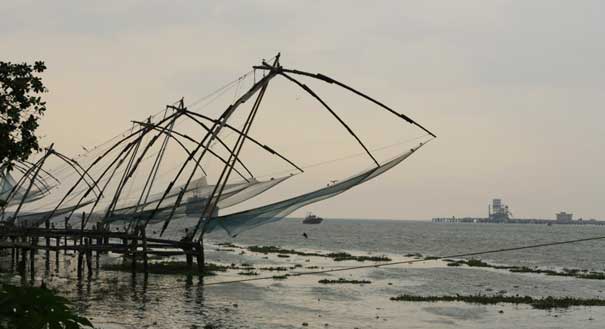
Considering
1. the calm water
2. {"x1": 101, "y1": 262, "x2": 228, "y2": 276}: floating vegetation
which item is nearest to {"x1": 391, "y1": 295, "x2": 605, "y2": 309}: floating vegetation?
the calm water

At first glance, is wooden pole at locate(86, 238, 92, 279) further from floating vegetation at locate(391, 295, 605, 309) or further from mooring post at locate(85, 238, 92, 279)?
floating vegetation at locate(391, 295, 605, 309)

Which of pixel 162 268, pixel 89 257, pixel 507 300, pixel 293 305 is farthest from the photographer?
pixel 162 268

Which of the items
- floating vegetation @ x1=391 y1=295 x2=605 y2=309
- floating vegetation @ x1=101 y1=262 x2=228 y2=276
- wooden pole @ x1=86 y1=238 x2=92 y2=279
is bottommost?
floating vegetation @ x1=391 y1=295 x2=605 y2=309

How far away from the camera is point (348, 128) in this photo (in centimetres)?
1352

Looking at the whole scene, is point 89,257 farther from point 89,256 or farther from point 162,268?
point 162,268

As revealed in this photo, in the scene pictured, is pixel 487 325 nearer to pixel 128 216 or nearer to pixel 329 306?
pixel 329 306

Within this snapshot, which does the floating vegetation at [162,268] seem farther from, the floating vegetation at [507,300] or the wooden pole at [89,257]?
the floating vegetation at [507,300]

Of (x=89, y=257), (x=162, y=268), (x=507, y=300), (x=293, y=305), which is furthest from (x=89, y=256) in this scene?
(x=507, y=300)

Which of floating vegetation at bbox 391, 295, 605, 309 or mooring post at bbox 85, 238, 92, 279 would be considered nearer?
floating vegetation at bbox 391, 295, 605, 309

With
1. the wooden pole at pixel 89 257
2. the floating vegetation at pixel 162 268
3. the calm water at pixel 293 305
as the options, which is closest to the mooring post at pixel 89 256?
the wooden pole at pixel 89 257

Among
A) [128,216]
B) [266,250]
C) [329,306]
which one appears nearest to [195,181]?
[128,216]

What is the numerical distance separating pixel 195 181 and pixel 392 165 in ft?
35.4

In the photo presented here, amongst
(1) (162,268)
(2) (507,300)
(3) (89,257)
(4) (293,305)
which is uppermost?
(3) (89,257)

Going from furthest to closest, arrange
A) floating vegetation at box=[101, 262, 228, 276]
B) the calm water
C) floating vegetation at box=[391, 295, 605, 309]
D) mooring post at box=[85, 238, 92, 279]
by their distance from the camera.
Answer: floating vegetation at box=[101, 262, 228, 276] → mooring post at box=[85, 238, 92, 279] → floating vegetation at box=[391, 295, 605, 309] → the calm water
